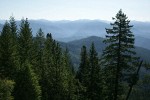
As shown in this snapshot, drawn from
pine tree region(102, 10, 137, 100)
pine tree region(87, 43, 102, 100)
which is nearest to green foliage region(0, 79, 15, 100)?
pine tree region(102, 10, 137, 100)

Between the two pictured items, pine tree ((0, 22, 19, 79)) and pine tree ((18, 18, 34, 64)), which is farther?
pine tree ((18, 18, 34, 64))

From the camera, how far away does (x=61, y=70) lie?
62.7 metres

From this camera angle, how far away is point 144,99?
172m

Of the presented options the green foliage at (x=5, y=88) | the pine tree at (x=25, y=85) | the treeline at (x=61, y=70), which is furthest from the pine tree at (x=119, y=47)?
the pine tree at (x=25, y=85)

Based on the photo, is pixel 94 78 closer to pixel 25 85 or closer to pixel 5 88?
pixel 25 85

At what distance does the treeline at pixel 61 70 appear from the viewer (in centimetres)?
3478

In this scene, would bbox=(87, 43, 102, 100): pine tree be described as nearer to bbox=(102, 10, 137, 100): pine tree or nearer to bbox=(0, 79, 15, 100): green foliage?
bbox=(102, 10, 137, 100): pine tree

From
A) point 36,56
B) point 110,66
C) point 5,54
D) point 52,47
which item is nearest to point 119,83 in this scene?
point 110,66

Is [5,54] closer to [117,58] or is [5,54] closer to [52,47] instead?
[117,58]

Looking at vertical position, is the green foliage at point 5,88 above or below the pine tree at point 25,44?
below

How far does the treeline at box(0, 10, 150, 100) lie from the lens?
1369 inches

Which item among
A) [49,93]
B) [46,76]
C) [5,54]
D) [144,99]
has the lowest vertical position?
[144,99]

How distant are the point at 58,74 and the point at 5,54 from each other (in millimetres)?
17031

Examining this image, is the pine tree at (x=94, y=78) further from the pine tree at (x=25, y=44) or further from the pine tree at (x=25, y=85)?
the pine tree at (x=25, y=44)
